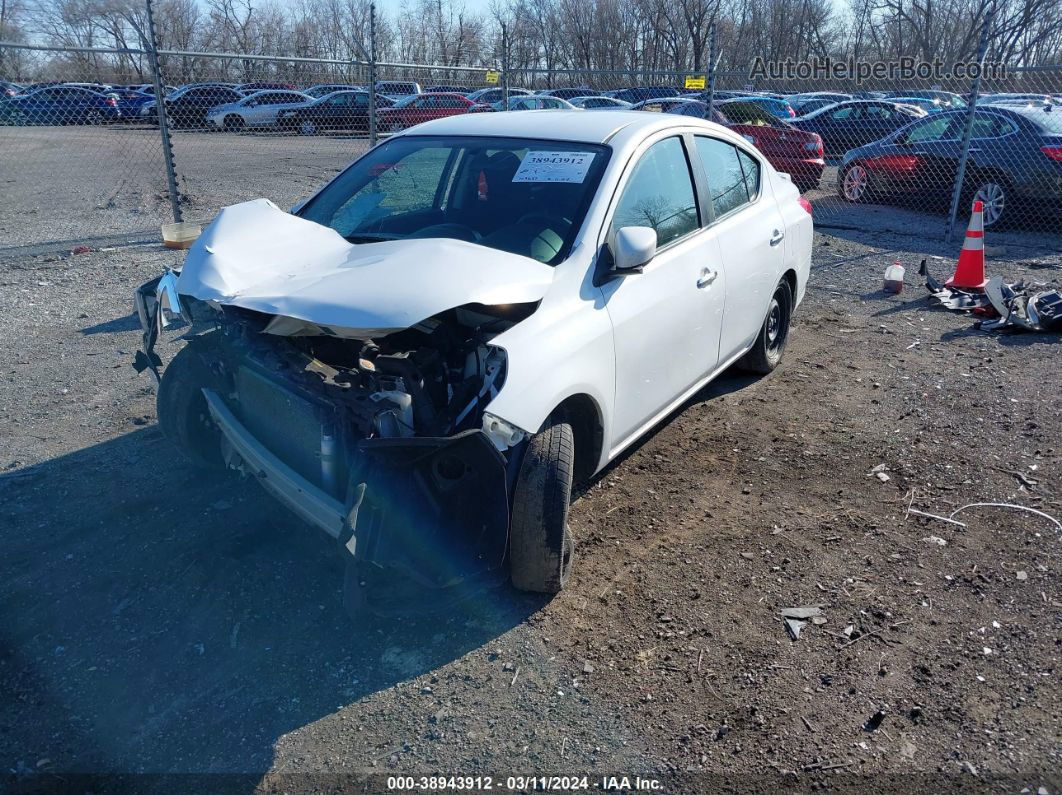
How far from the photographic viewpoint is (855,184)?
45.1ft

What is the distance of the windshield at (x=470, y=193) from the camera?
3844 mm

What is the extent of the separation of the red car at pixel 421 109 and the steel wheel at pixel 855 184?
10016 millimetres

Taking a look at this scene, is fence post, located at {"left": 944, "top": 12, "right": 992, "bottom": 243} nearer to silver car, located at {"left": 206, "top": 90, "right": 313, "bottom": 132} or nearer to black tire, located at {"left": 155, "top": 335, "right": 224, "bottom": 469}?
black tire, located at {"left": 155, "top": 335, "right": 224, "bottom": 469}

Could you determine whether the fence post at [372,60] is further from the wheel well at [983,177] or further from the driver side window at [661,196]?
the wheel well at [983,177]

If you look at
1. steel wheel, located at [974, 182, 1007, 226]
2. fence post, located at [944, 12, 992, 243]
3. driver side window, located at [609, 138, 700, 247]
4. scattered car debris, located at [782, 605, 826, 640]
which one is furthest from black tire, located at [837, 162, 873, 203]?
scattered car debris, located at [782, 605, 826, 640]

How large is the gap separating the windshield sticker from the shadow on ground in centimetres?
196

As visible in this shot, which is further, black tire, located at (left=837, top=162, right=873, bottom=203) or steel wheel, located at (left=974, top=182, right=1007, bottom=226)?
black tire, located at (left=837, top=162, right=873, bottom=203)

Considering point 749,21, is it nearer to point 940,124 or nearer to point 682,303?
point 940,124

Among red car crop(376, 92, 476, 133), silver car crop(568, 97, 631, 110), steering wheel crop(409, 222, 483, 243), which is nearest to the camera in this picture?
steering wheel crop(409, 222, 483, 243)

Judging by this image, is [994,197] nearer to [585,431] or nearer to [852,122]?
[852,122]

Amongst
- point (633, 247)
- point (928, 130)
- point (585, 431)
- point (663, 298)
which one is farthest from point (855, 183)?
point (585, 431)

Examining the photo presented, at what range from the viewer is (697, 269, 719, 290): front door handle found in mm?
4340

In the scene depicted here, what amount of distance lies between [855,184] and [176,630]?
13277 millimetres

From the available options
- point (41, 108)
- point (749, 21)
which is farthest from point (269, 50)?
point (41, 108)
